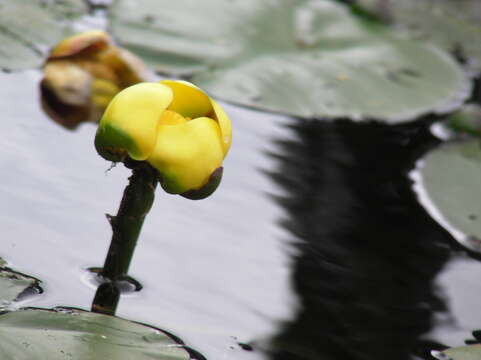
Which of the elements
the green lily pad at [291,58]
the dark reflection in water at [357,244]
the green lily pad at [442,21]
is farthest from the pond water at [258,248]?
the green lily pad at [442,21]

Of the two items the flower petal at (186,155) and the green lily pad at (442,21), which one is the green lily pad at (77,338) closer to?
the flower petal at (186,155)

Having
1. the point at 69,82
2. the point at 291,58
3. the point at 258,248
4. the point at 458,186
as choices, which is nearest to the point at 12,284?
the point at 258,248

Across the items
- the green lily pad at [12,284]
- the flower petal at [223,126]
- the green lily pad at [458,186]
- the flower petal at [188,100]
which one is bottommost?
the green lily pad at [12,284]

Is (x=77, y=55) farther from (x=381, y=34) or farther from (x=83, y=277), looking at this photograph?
(x=381, y=34)

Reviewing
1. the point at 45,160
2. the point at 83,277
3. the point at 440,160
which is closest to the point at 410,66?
the point at 440,160

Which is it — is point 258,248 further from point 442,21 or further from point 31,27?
point 442,21

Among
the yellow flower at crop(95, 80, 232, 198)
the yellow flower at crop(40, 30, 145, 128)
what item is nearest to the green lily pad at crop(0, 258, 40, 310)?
the yellow flower at crop(95, 80, 232, 198)

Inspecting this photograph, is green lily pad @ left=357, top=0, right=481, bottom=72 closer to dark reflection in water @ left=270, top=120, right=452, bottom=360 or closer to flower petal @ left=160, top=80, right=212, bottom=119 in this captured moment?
dark reflection in water @ left=270, top=120, right=452, bottom=360
